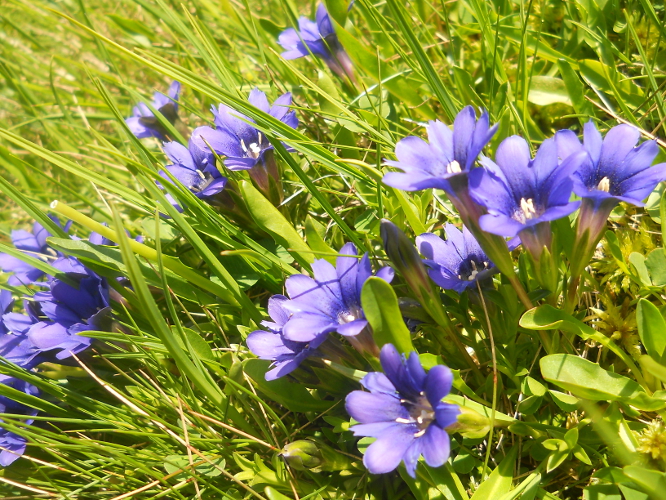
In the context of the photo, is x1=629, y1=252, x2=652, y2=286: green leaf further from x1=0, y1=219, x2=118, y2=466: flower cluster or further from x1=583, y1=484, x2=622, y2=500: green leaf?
x1=0, y1=219, x2=118, y2=466: flower cluster

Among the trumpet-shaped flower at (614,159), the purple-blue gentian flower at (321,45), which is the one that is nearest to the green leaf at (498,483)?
the trumpet-shaped flower at (614,159)

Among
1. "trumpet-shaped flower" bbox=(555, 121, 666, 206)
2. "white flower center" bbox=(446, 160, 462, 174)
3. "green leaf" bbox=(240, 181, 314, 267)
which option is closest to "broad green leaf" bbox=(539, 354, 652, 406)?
"trumpet-shaped flower" bbox=(555, 121, 666, 206)

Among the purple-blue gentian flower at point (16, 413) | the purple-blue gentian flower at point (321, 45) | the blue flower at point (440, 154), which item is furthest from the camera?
the purple-blue gentian flower at point (321, 45)

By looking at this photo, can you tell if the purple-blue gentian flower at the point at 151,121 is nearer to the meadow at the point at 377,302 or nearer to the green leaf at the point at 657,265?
the meadow at the point at 377,302

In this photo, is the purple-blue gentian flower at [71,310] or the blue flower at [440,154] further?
the purple-blue gentian flower at [71,310]

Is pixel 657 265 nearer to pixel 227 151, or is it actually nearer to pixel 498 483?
pixel 498 483

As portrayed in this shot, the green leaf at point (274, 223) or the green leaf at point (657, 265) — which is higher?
the green leaf at point (274, 223)

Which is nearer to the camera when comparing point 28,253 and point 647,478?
point 647,478

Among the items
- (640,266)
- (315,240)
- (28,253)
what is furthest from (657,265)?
(28,253)
